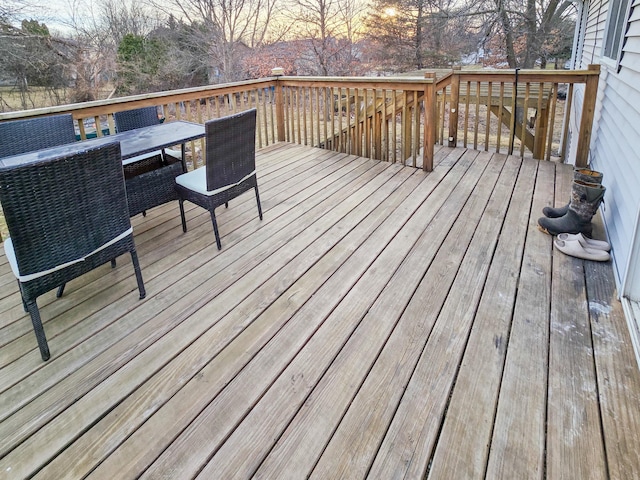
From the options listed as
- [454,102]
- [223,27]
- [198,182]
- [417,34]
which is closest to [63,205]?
[198,182]

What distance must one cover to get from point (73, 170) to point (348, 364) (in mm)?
1488

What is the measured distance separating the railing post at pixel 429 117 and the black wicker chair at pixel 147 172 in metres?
2.38

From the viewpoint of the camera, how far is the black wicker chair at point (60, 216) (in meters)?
1.66

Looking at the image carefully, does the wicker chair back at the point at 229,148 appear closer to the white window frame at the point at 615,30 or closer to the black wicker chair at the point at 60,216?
the black wicker chair at the point at 60,216

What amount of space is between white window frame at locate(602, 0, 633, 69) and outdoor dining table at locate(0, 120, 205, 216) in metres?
3.32

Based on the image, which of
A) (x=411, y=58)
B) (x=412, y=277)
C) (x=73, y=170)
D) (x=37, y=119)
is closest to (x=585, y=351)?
(x=412, y=277)

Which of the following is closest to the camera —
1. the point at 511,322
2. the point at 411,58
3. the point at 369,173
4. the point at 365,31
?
the point at 511,322

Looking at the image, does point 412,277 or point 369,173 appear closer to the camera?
point 412,277

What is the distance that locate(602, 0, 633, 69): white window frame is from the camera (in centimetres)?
315

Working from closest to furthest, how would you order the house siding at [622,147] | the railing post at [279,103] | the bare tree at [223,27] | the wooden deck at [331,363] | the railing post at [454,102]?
1. the wooden deck at [331,363]
2. the house siding at [622,147]
3. the railing post at [454,102]
4. the railing post at [279,103]
5. the bare tree at [223,27]

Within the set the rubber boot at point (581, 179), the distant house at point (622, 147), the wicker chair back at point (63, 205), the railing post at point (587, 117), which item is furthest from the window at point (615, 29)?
the wicker chair back at point (63, 205)

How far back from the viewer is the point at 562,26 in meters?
11.6

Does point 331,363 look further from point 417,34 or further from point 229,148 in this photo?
point 417,34

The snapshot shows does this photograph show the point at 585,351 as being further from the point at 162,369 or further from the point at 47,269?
the point at 47,269
